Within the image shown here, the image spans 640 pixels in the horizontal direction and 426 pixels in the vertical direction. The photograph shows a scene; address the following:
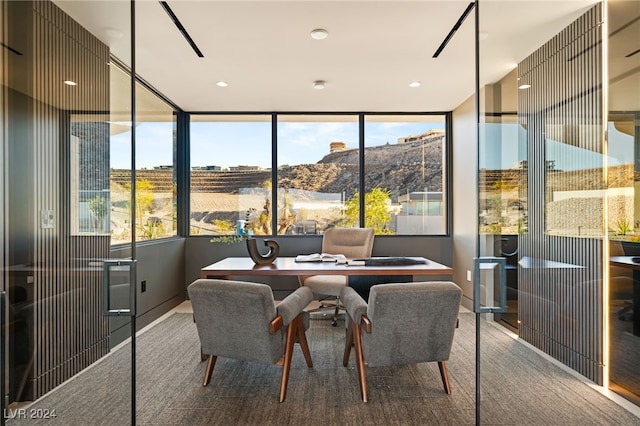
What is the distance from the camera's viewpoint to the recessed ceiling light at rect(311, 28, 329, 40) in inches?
115

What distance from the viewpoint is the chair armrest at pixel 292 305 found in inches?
92.4

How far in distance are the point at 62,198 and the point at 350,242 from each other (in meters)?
3.11

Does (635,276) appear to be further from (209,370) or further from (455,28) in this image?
(209,370)

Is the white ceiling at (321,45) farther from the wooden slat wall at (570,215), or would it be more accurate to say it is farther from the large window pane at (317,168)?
the large window pane at (317,168)

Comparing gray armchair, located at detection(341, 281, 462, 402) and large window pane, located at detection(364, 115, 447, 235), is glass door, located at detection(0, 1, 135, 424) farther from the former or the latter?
large window pane, located at detection(364, 115, 447, 235)

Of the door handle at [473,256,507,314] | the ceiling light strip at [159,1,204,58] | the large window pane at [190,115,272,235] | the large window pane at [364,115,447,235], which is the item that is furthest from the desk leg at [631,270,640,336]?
the large window pane at [190,115,272,235]

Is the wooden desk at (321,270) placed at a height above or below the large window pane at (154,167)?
below

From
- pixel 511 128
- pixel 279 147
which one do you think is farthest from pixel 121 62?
pixel 279 147

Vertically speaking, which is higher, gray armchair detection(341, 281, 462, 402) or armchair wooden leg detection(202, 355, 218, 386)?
gray armchair detection(341, 281, 462, 402)

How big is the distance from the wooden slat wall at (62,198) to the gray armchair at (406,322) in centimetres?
135

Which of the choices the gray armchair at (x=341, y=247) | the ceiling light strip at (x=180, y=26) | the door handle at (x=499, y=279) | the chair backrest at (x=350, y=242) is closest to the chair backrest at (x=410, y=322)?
the door handle at (x=499, y=279)

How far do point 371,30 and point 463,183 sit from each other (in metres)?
2.56

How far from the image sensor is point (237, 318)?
2.29 m

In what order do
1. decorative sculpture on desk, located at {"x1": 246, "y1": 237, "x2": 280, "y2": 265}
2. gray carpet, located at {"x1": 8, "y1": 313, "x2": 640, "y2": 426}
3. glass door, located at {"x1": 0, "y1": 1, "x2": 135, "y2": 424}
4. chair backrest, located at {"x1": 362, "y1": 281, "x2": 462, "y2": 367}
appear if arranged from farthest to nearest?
decorative sculpture on desk, located at {"x1": 246, "y1": 237, "x2": 280, "y2": 265} → chair backrest, located at {"x1": 362, "y1": 281, "x2": 462, "y2": 367} → gray carpet, located at {"x1": 8, "y1": 313, "x2": 640, "y2": 426} → glass door, located at {"x1": 0, "y1": 1, "x2": 135, "y2": 424}
